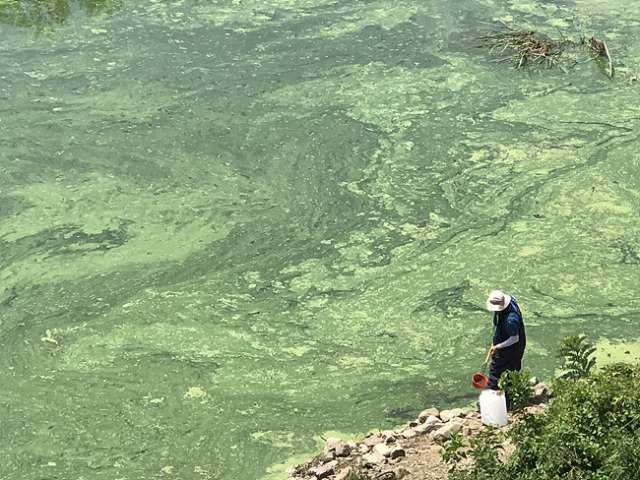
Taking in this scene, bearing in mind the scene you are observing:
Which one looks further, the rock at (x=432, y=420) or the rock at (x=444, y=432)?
the rock at (x=432, y=420)

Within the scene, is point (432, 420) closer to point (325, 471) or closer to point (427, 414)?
point (427, 414)

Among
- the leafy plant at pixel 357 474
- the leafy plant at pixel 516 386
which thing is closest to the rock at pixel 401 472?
the leafy plant at pixel 357 474

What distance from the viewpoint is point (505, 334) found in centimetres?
346

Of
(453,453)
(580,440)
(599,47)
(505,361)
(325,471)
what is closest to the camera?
(580,440)

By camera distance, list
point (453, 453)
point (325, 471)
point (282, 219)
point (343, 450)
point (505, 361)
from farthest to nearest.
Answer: point (282, 219) < point (505, 361) < point (343, 450) < point (325, 471) < point (453, 453)

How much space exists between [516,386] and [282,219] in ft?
6.68

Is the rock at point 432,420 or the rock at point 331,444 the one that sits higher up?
the rock at point 432,420

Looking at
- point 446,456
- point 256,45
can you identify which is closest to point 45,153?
point 256,45

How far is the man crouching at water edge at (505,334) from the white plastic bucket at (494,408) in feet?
0.51

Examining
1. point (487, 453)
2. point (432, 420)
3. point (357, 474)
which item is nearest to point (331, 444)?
point (357, 474)

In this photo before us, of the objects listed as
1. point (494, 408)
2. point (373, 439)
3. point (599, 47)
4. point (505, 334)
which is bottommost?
point (373, 439)

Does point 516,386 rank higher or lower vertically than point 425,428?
higher

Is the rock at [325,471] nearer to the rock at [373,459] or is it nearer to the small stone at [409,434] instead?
the rock at [373,459]

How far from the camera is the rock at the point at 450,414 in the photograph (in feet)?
11.7
